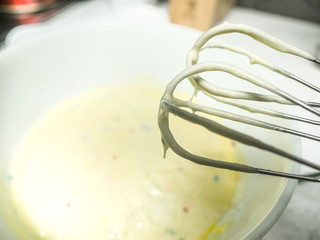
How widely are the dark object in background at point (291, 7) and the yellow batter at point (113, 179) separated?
0.47m

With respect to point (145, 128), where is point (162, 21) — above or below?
above

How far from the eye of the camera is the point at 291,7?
0.96 meters

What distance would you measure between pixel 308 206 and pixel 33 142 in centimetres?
52

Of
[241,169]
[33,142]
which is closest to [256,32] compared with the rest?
[241,169]

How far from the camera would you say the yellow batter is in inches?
22.4

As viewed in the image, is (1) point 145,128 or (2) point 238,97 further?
(1) point 145,128

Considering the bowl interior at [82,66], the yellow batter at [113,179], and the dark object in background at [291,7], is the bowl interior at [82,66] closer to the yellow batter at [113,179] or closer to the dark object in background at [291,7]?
the yellow batter at [113,179]

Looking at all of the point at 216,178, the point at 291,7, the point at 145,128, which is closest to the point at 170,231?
the point at 216,178

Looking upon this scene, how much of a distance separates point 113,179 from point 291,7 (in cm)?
71

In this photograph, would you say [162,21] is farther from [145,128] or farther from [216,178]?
[216,178]

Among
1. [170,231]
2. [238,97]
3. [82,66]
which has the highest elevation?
[238,97]

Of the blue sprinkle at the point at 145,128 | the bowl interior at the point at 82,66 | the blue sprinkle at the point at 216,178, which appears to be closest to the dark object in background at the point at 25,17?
the bowl interior at the point at 82,66

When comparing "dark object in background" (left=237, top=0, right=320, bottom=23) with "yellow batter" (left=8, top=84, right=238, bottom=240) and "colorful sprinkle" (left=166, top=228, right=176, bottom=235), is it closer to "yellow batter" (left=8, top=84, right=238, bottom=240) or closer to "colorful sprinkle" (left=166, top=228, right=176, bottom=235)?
"yellow batter" (left=8, top=84, right=238, bottom=240)

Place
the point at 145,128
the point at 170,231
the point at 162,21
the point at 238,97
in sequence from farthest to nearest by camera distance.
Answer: the point at 162,21 < the point at 145,128 < the point at 170,231 < the point at 238,97
